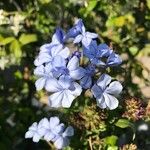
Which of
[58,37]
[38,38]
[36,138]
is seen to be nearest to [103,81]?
[58,37]

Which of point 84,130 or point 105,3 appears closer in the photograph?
point 84,130

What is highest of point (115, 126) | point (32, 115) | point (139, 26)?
point (139, 26)

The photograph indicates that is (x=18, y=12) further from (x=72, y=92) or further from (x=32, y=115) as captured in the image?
(x=72, y=92)

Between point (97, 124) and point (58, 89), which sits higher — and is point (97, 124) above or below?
below


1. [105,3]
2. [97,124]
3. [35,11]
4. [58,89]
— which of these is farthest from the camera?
[35,11]

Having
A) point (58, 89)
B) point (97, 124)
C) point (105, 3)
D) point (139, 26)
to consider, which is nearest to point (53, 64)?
point (58, 89)

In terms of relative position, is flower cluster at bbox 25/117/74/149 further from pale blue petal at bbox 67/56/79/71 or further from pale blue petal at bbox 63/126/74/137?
pale blue petal at bbox 67/56/79/71

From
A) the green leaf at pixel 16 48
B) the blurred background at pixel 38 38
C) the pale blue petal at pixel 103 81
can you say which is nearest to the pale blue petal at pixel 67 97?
the pale blue petal at pixel 103 81

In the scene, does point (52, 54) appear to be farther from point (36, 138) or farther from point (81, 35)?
point (36, 138)
